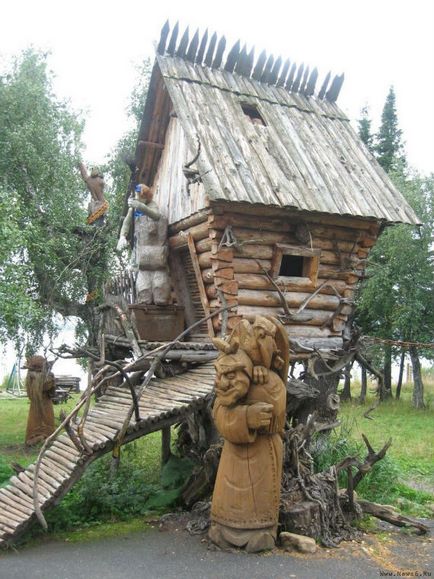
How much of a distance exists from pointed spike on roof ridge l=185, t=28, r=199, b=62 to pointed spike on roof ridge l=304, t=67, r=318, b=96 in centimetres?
267

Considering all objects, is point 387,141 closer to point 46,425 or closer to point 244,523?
point 46,425

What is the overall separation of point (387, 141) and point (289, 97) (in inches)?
586

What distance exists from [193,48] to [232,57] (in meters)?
0.85

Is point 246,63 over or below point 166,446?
over

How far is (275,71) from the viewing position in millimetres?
12141

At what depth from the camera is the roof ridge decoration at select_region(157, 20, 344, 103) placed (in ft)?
36.7

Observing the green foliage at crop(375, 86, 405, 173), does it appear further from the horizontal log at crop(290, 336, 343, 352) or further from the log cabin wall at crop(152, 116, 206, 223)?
the horizontal log at crop(290, 336, 343, 352)

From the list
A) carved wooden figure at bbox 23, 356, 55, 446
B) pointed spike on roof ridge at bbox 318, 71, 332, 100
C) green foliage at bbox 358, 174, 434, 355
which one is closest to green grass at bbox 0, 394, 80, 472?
carved wooden figure at bbox 23, 356, 55, 446

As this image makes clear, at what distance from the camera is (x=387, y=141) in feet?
83.6

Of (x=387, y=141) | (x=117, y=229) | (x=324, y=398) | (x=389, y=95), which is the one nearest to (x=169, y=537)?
(x=324, y=398)

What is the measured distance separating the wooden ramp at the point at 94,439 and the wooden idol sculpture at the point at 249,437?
1058 millimetres

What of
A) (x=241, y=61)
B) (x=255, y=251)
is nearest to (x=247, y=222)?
(x=255, y=251)

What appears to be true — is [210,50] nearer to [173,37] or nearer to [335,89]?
[173,37]

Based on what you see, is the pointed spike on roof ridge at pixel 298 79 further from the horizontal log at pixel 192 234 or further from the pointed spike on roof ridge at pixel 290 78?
the horizontal log at pixel 192 234
